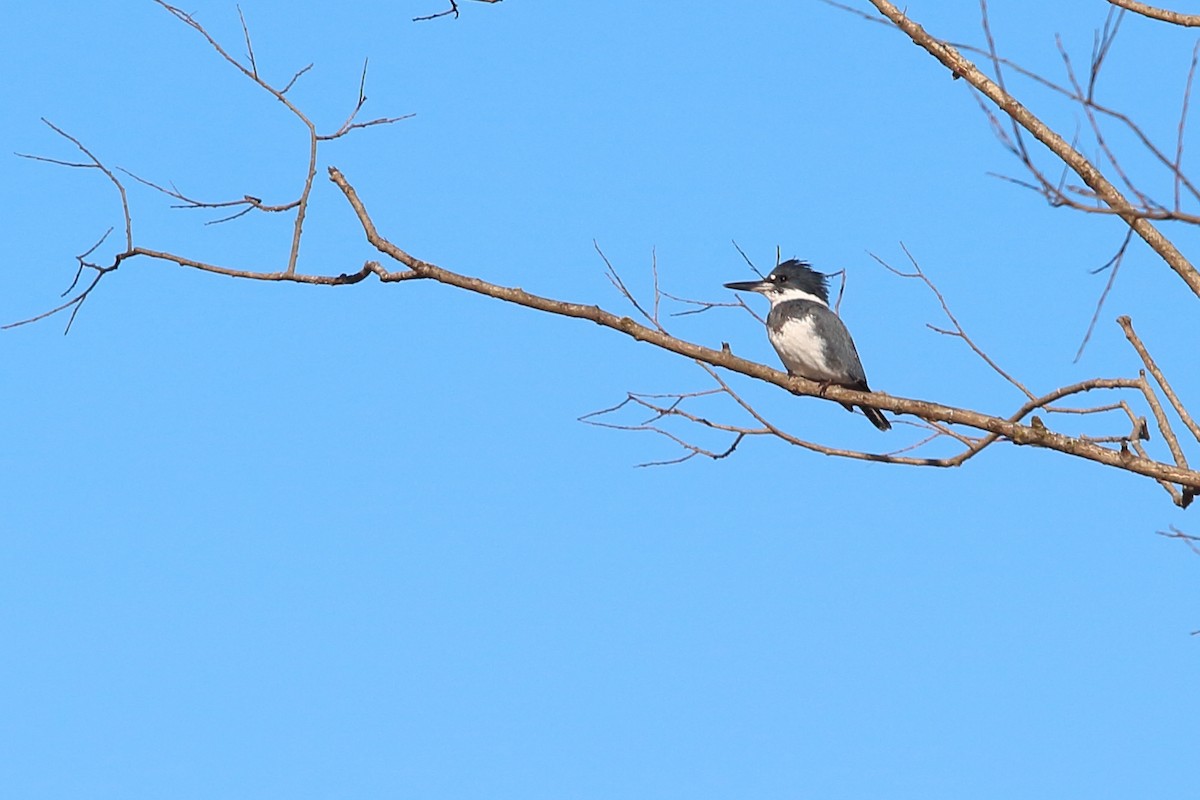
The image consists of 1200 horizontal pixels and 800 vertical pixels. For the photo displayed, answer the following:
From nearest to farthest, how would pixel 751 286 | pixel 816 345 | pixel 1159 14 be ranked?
pixel 1159 14
pixel 816 345
pixel 751 286

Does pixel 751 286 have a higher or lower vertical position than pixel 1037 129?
higher

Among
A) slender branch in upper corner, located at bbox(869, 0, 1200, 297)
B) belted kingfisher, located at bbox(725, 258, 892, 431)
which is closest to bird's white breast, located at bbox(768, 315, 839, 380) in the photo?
belted kingfisher, located at bbox(725, 258, 892, 431)

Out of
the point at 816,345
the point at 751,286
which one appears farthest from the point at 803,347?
the point at 751,286

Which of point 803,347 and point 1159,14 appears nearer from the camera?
point 1159,14

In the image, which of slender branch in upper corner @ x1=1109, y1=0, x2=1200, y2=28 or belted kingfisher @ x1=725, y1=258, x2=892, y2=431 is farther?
belted kingfisher @ x1=725, y1=258, x2=892, y2=431

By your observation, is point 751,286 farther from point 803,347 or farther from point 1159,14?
point 1159,14

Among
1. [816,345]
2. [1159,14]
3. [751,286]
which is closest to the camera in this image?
[1159,14]

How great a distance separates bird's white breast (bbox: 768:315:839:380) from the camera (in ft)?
24.0

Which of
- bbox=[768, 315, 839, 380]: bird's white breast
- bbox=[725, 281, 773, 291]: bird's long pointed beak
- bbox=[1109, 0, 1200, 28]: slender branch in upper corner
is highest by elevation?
bbox=[725, 281, 773, 291]: bird's long pointed beak

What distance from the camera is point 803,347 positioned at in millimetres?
7336

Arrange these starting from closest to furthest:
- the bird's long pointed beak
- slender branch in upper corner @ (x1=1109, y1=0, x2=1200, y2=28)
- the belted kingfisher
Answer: slender branch in upper corner @ (x1=1109, y1=0, x2=1200, y2=28) → the belted kingfisher → the bird's long pointed beak

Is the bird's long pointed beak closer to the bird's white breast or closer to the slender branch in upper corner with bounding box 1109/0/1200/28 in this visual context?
the bird's white breast

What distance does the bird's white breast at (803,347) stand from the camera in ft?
24.0

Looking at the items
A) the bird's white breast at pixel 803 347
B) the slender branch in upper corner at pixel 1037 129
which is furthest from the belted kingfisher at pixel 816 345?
the slender branch in upper corner at pixel 1037 129
